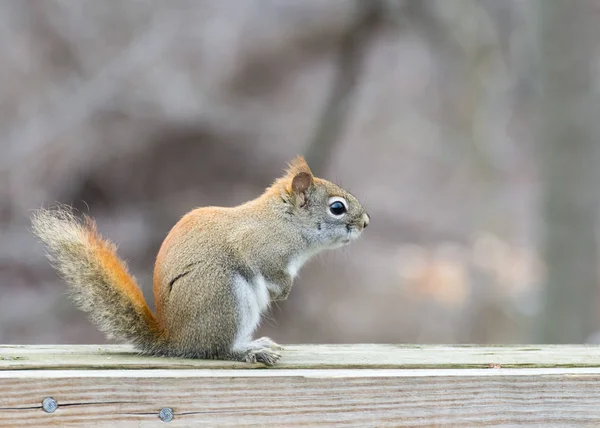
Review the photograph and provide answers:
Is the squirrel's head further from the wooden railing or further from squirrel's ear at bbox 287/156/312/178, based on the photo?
the wooden railing

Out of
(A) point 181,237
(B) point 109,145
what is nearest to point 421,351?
(A) point 181,237

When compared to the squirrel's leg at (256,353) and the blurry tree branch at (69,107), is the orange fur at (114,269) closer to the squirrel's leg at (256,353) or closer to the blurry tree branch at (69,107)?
the squirrel's leg at (256,353)

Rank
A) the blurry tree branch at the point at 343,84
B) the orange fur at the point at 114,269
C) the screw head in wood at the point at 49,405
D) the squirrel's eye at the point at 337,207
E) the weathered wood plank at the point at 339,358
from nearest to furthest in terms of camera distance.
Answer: the screw head in wood at the point at 49,405, the weathered wood plank at the point at 339,358, the orange fur at the point at 114,269, the squirrel's eye at the point at 337,207, the blurry tree branch at the point at 343,84

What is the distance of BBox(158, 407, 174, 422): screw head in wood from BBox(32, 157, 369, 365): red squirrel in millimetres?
336

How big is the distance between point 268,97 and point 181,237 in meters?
5.33

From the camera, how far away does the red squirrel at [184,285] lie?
7.97ft

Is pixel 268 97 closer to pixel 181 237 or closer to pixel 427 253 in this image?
pixel 427 253

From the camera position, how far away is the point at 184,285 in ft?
8.05

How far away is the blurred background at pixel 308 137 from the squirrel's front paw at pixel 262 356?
2809mm

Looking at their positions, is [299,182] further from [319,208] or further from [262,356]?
[262,356]

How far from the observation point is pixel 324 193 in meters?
2.96

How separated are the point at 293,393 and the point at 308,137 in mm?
5290

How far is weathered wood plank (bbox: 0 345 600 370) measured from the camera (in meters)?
2.25

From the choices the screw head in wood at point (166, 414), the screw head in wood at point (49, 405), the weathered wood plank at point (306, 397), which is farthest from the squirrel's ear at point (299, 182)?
the screw head in wood at point (49, 405)
